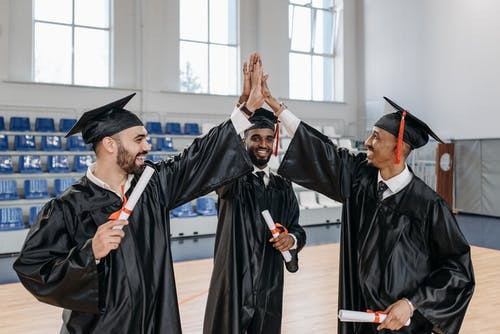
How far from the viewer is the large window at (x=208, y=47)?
12.2m

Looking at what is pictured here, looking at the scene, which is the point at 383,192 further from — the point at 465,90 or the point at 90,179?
the point at 465,90

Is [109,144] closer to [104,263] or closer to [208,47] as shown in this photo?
[104,263]

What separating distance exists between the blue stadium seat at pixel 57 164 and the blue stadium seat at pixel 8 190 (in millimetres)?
877

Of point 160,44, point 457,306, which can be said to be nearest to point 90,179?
point 457,306

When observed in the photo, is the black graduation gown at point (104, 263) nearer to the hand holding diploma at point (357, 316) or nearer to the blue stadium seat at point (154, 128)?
the hand holding diploma at point (357, 316)

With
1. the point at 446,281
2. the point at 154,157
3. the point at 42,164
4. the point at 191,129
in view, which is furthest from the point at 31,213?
the point at 446,281

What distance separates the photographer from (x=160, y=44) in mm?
11414

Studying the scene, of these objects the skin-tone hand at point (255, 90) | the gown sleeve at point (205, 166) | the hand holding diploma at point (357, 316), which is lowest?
the hand holding diploma at point (357, 316)

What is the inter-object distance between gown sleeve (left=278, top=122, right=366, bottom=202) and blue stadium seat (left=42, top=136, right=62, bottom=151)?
336 inches

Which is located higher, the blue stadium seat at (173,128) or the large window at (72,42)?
the large window at (72,42)

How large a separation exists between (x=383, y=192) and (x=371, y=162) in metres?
0.17

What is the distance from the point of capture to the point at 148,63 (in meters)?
11.2

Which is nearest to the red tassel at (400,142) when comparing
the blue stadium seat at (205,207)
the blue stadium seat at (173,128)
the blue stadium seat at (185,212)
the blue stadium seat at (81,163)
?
the blue stadium seat at (185,212)

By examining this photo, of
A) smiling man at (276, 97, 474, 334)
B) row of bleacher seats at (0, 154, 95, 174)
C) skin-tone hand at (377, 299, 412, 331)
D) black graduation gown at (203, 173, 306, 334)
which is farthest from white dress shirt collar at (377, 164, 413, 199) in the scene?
row of bleacher seats at (0, 154, 95, 174)
